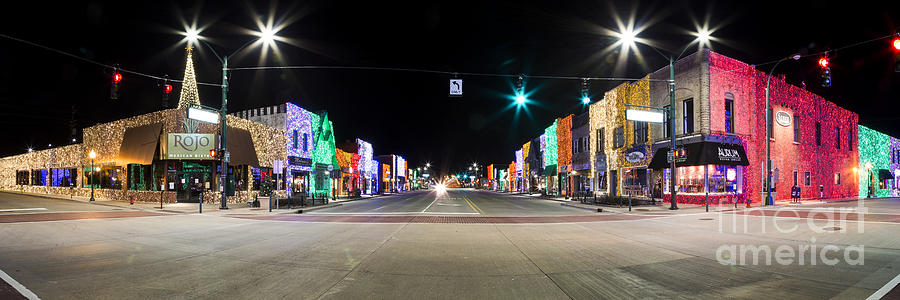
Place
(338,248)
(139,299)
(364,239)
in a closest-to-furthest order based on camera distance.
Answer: (139,299)
(338,248)
(364,239)

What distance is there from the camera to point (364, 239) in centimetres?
1210

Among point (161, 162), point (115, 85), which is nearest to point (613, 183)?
point (161, 162)

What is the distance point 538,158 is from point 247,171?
45357mm

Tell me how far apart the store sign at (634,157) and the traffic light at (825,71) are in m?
18.7

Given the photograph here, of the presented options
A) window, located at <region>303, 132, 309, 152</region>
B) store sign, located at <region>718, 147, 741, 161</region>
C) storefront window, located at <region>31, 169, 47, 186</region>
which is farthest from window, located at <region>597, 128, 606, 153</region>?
storefront window, located at <region>31, 169, 47, 186</region>

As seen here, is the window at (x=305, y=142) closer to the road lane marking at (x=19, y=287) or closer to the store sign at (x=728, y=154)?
the store sign at (x=728, y=154)

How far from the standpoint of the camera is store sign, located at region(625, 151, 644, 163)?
34.4m

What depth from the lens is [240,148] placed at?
31500 millimetres

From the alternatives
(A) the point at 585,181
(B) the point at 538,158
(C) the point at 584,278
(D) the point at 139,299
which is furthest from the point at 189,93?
(B) the point at 538,158

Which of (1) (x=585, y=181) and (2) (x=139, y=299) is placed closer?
(2) (x=139, y=299)

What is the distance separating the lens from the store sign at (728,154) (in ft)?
89.0

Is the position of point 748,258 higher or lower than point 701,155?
lower

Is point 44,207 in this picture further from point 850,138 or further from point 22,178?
point 850,138

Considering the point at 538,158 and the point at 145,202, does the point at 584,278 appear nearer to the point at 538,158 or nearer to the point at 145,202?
the point at 145,202
